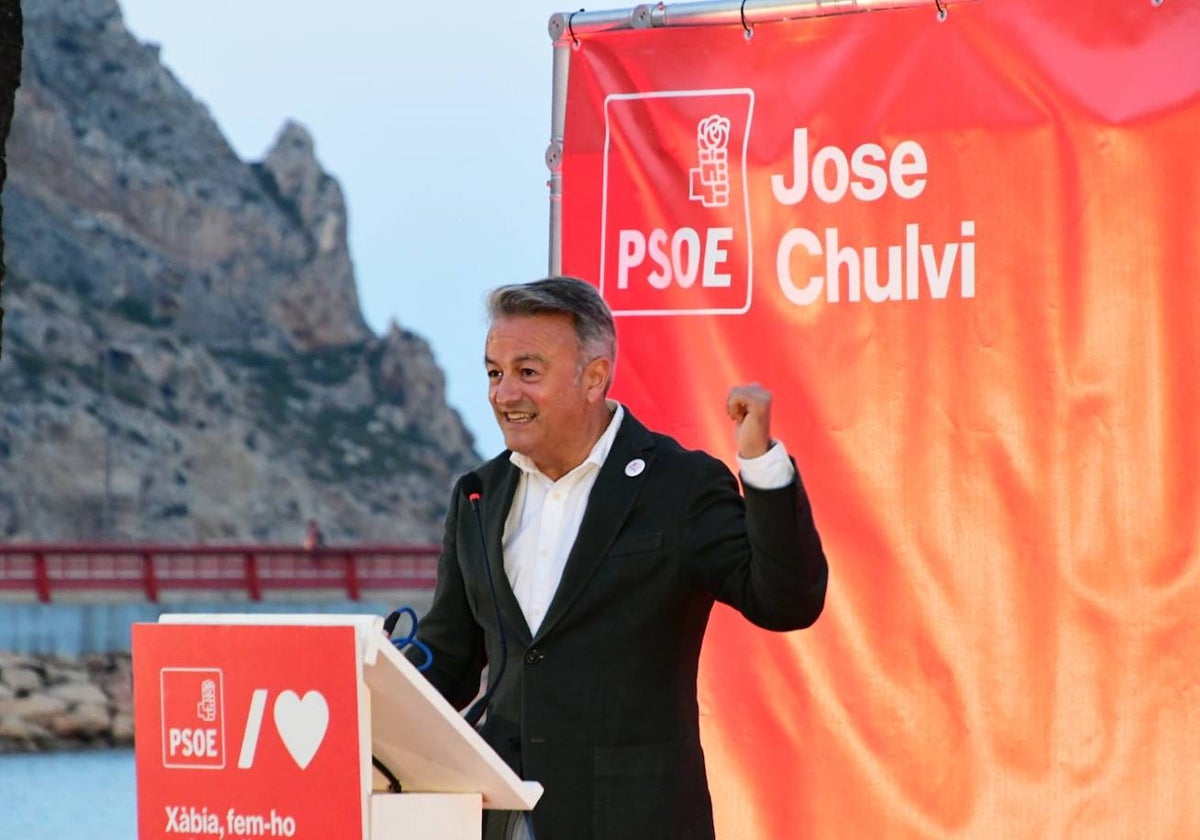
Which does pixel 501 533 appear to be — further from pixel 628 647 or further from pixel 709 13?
pixel 709 13

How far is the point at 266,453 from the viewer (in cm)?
5972

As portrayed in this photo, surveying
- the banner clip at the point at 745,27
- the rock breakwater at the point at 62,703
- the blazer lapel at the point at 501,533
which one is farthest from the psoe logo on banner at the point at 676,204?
the rock breakwater at the point at 62,703

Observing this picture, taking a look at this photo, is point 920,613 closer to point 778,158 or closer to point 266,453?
point 778,158

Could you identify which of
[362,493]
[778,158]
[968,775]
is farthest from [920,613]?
[362,493]

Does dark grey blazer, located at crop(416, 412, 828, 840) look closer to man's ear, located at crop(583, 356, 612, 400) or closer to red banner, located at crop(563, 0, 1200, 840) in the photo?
man's ear, located at crop(583, 356, 612, 400)

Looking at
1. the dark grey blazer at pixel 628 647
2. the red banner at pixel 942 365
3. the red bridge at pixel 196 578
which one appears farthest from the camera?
the red bridge at pixel 196 578

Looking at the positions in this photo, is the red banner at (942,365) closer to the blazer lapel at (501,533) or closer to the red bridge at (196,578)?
the blazer lapel at (501,533)

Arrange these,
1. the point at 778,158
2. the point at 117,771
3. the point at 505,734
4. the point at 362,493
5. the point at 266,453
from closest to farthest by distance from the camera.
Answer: the point at 505,734 < the point at 778,158 < the point at 117,771 < the point at 266,453 < the point at 362,493

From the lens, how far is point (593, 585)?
10.6 ft

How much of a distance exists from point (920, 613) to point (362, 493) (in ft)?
198

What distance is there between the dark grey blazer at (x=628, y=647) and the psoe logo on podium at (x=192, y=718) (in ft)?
1.65

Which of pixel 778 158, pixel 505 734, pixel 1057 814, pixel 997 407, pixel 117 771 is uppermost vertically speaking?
pixel 778 158

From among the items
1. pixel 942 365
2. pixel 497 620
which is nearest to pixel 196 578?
pixel 942 365

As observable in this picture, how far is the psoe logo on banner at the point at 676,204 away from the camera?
14.5 feet
